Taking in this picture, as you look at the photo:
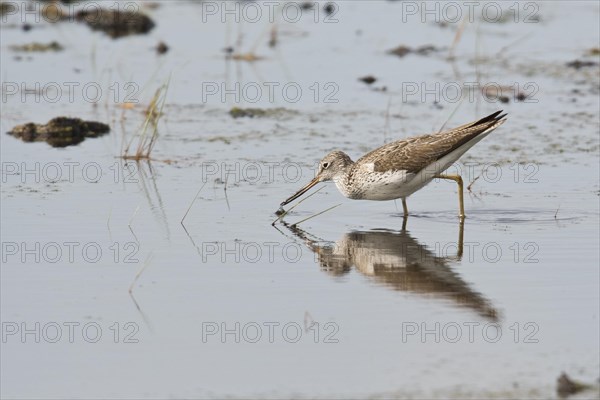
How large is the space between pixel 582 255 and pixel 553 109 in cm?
580

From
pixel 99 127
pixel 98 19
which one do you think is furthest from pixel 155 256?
pixel 98 19

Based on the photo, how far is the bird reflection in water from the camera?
30.6ft

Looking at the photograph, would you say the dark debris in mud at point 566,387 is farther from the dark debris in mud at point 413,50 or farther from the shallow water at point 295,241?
the dark debris in mud at point 413,50

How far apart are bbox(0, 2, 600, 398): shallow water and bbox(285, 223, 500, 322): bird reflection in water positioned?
0.10 feet

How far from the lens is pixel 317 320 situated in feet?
28.7

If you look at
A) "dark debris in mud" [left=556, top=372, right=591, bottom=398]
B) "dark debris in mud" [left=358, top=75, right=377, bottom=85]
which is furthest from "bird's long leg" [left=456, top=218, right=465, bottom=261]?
"dark debris in mud" [left=358, top=75, right=377, bottom=85]

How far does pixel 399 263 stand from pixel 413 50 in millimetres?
9606

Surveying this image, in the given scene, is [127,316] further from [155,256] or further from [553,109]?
[553,109]

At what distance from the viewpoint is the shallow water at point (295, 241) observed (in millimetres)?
7922

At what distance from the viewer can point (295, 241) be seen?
1109 centimetres

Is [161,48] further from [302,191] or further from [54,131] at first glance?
[302,191]

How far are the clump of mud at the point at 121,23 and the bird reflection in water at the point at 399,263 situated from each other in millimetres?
10607

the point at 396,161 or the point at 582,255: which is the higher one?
the point at 396,161

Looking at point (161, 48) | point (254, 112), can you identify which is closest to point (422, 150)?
point (254, 112)
